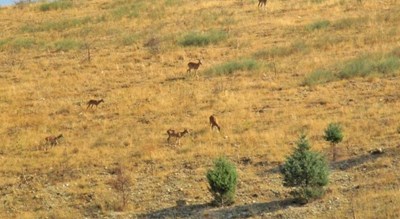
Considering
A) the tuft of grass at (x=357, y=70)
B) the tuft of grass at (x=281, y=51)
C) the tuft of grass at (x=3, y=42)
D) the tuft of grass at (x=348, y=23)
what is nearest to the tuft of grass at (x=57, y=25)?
the tuft of grass at (x=3, y=42)

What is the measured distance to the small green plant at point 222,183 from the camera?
1548 centimetres

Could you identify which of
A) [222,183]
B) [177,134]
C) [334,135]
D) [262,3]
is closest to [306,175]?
[222,183]

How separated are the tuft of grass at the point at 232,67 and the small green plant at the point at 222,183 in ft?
36.2

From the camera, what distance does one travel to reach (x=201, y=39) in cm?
3125

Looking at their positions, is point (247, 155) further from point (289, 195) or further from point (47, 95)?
point (47, 95)

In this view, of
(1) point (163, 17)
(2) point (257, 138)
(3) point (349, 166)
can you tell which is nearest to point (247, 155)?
(2) point (257, 138)

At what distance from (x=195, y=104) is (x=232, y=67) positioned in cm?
403

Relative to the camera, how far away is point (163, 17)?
3725 cm

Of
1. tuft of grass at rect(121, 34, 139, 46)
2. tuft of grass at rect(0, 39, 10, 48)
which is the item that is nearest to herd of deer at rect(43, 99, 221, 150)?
tuft of grass at rect(121, 34, 139, 46)

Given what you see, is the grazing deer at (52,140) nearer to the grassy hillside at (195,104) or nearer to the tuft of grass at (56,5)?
the grassy hillside at (195,104)

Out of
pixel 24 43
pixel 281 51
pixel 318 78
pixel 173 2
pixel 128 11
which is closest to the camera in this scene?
pixel 318 78

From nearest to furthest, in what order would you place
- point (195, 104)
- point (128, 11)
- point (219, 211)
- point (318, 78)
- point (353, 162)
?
point (219, 211) < point (353, 162) < point (195, 104) < point (318, 78) < point (128, 11)

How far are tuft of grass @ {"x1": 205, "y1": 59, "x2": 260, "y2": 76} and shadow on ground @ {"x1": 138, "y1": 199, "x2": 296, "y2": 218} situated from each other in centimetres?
1128

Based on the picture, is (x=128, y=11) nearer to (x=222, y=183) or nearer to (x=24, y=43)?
(x=24, y=43)
